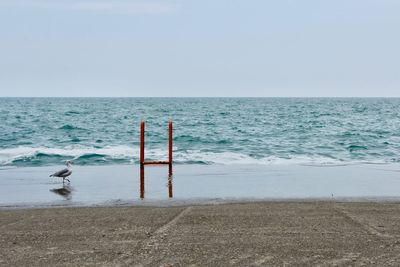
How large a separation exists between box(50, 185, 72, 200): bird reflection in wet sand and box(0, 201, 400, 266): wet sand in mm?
1719

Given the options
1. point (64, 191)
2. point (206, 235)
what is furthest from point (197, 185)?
point (206, 235)

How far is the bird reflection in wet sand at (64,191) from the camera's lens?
990 cm

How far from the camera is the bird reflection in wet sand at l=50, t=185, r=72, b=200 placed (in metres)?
9.90

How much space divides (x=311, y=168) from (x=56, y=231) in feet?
33.2

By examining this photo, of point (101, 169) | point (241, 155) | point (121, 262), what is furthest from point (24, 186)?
point (241, 155)

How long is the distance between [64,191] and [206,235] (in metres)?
5.31

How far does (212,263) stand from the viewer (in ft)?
17.1

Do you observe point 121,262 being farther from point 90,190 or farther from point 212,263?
point 90,190

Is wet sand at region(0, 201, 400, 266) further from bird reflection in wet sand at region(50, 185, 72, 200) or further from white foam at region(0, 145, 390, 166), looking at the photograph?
white foam at region(0, 145, 390, 166)

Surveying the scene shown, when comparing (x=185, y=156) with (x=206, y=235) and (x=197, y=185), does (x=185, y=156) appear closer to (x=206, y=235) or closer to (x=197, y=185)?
(x=197, y=185)

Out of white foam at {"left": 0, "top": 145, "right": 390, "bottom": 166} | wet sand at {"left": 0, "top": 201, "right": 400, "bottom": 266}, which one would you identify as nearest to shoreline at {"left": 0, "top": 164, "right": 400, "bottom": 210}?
wet sand at {"left": 0, "top": 201, "right": 400, "bottom": 266}

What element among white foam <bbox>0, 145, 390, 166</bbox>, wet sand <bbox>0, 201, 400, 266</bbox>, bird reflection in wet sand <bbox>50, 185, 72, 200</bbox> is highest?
wet sand <bbox>0, 201, 400, 266</bbox>

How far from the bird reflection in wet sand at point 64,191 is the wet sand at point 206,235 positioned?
172cm

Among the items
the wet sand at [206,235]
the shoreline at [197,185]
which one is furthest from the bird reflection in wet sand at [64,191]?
the wet sand at [206,235]
